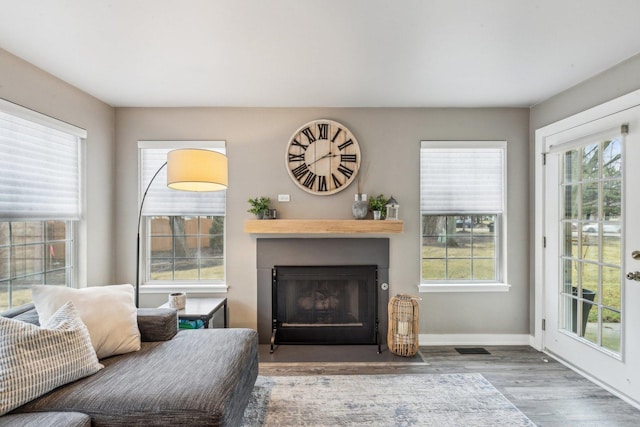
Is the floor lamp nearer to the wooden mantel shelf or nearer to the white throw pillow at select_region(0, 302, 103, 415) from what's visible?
the wooden mantel shelf

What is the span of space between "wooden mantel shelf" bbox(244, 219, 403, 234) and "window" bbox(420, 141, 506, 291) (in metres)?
0.53

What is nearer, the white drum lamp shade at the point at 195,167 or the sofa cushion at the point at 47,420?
the sofa cushion at the point at 47,420

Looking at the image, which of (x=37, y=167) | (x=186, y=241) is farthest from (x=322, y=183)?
(x=37, y=167)

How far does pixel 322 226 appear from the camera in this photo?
303cm

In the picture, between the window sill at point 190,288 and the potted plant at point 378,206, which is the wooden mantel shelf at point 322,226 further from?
the window sill at point 190,288

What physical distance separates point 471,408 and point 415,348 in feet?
2.70

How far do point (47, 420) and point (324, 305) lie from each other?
7.43 ft

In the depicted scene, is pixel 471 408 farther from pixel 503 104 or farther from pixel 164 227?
pixel 164 227

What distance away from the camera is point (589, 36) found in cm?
196

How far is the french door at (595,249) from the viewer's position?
7.29ft

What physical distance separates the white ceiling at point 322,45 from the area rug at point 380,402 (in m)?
2.42

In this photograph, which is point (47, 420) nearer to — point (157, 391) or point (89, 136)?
point (157, 391)

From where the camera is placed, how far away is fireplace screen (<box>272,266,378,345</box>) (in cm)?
318

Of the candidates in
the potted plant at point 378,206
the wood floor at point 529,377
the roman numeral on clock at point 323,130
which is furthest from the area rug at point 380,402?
the roman numeral on clock at point 323,130
